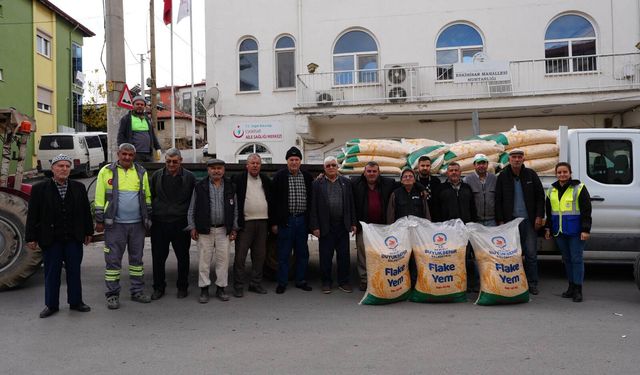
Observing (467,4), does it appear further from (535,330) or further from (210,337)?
(210,337)

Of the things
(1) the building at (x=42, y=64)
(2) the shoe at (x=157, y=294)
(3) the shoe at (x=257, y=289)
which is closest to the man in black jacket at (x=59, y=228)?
(2) the shoe at (x=157, y=294)

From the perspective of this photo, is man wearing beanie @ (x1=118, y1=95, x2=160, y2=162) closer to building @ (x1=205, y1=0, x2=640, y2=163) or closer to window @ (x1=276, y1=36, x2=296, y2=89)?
building @ (x1=205, y1=0, x2=640, y2=163)

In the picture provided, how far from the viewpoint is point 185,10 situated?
18.5 meters

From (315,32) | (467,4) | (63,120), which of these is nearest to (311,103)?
(315,32)

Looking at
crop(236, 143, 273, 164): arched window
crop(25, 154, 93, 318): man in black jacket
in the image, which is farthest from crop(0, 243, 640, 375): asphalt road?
crop(236, 143, 273, 164): arched window

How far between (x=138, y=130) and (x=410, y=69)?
9846 millimetres

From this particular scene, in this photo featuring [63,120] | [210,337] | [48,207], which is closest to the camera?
[210,337]

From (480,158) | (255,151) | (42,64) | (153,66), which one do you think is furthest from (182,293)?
(42,64)

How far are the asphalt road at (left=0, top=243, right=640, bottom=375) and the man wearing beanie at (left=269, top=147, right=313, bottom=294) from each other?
0.41 m

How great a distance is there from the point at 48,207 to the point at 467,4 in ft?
45.7

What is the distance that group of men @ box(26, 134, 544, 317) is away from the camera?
5824mm

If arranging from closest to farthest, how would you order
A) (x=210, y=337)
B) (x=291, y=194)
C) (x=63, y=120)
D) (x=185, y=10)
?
(x=210, y=337), (x=291, y=194), (x=185, y=10), (x=63, y=120)

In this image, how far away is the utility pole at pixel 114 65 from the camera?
8250 mm

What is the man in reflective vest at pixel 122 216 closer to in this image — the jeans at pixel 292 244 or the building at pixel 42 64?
the jeans at pixel 292 244
